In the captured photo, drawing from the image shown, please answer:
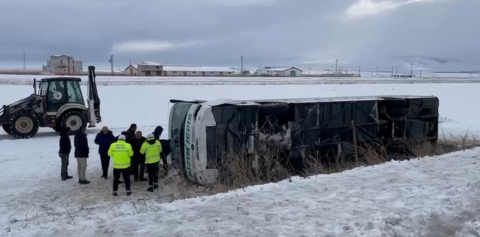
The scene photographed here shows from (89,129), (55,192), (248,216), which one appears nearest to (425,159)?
(248,216)

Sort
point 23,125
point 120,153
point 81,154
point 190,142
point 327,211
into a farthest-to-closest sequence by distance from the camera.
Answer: point 23,125 → point 81,154 → point 190,142 → point 120,153 → point 327,211

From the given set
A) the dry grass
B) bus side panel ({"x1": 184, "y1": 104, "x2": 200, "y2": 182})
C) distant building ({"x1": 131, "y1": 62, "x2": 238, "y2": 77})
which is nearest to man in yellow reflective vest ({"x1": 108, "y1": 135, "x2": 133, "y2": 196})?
bus side panel ({"x1": 184, "y1": 104, "x2": 200, "y2": 182})

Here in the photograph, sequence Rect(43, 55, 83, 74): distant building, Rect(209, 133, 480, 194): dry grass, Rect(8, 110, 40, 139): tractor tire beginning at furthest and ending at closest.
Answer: Rect(43, 55, 83, 74): distant building → Rect(8, 110, 40, 139): tractor tire → Rect(209, 133, 480, 194): dry grass

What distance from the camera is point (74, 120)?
16.5 meters

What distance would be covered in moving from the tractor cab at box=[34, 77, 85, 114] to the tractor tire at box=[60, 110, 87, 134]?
0.51 metres

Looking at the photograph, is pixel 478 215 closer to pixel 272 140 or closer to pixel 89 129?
pixel 272 140

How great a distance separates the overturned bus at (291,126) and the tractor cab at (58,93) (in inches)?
292

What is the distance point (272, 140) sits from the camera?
33.1 feet

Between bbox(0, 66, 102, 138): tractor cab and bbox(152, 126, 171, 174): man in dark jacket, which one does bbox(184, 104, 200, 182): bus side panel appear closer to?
bbox(152, 126, 171, 174): man in dark jacket

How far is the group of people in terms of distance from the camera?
920 centimetres

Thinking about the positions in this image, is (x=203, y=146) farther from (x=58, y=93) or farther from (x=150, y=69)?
(x=150, y=69)

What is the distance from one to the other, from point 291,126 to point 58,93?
9999mm

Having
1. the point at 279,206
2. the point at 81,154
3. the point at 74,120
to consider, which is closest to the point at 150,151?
the point at 81,154

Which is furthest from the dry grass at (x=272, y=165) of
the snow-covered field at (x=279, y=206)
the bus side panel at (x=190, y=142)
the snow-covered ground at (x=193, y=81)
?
the snow-covered ground at (x=193, y=81)
